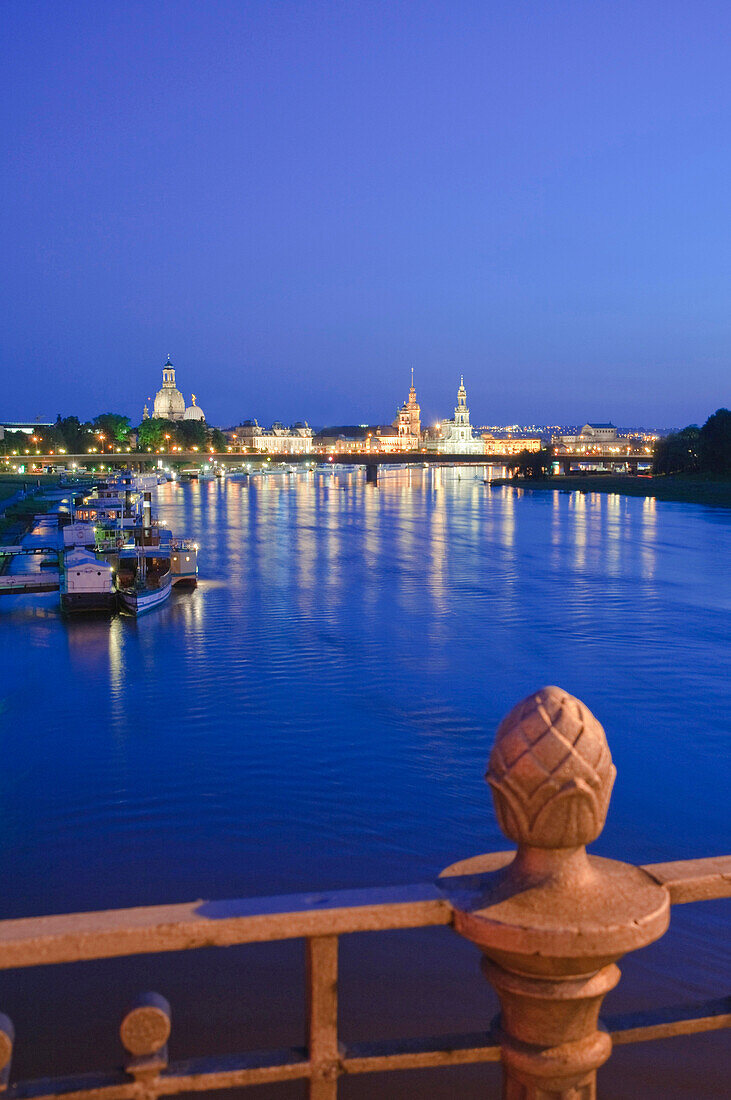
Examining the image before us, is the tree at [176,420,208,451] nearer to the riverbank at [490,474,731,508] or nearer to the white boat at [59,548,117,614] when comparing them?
the riverbank at [490,474,731,508]

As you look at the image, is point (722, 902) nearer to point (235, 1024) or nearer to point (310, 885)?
point (310, 885)

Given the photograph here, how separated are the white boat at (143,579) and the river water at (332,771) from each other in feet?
2.84

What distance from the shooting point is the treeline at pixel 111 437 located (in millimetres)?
165500

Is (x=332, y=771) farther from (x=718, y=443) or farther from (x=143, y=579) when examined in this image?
(x=718, y=443)

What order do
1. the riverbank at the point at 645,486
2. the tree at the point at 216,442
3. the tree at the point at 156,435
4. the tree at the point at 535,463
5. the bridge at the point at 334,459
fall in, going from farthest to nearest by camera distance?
1. the tree at the point at 216,442
2. the tree at the point at 156,435
3. the tree at the point at 535,463
4. the bridge at the point at 334,459
5. the riverbank at the point at 645,486

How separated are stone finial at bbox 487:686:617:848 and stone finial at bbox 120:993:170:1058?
0.97 meters

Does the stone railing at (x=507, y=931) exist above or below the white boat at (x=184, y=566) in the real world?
above

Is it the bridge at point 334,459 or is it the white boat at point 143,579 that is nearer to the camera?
the white boat at point 143,579

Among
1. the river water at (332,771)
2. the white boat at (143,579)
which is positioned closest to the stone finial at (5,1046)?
the river water at (332,771)

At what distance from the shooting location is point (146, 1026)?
2250 millimetres

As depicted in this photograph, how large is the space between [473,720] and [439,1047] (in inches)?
733

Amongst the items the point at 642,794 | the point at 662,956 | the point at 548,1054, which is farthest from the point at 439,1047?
the point at 642,794

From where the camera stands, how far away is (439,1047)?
2.51m

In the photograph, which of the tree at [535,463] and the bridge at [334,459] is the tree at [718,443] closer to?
the bridge at [334,459]
